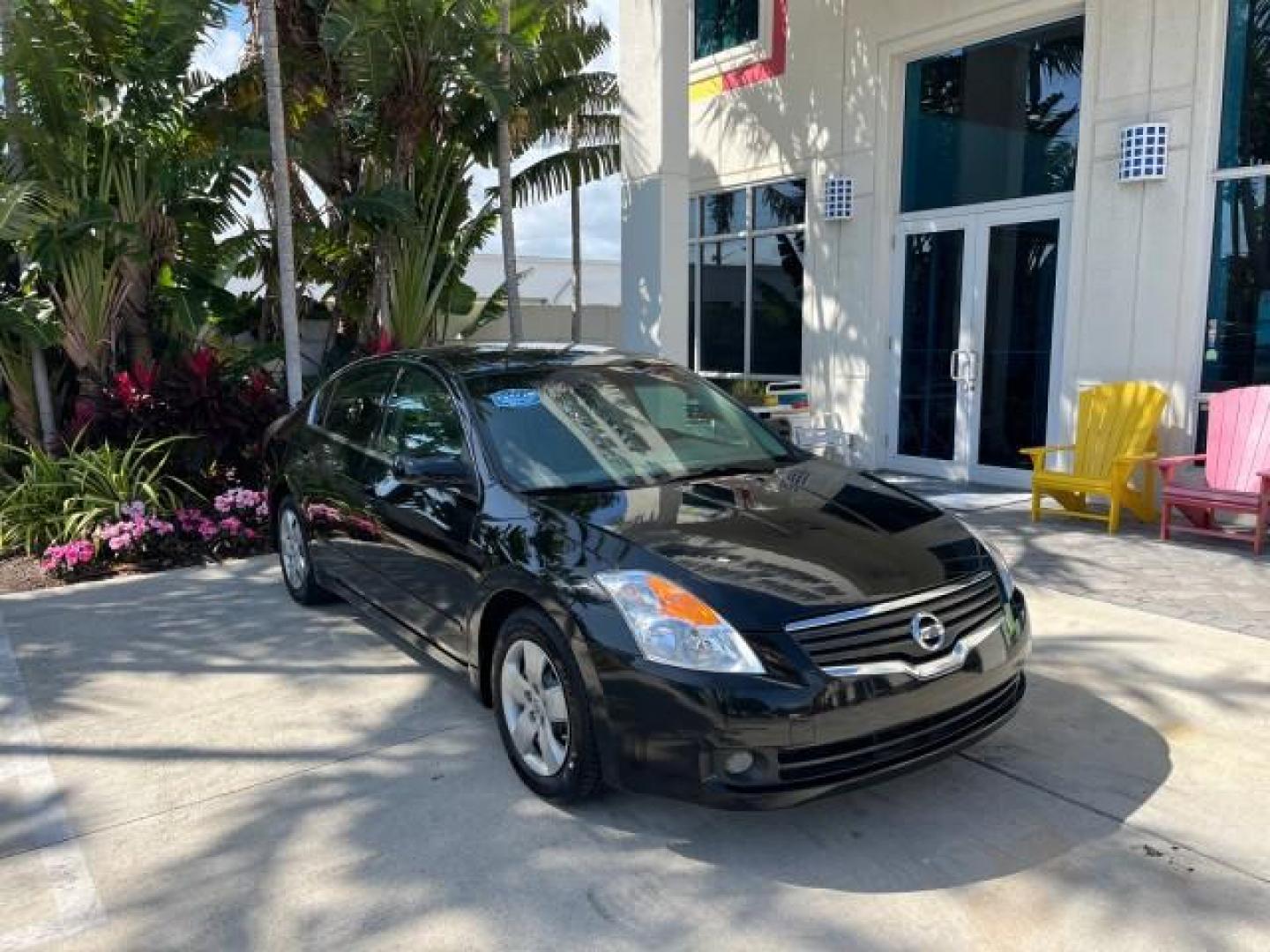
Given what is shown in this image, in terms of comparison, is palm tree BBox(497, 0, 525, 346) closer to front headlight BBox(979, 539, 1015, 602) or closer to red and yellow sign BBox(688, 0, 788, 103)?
red and yellow sign BBox(688, 0, 788, 103)

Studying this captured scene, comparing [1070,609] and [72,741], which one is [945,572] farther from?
[72,741]

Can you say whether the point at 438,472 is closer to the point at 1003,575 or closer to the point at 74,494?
the point at 1003,575

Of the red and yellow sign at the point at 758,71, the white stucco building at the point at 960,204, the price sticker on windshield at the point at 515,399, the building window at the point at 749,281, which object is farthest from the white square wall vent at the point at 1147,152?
the price sticker on windshield at the point at 515,399

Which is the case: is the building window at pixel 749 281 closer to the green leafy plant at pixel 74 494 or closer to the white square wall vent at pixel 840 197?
the white square wall vent at pixel 840 197

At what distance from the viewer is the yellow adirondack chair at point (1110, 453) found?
695cm

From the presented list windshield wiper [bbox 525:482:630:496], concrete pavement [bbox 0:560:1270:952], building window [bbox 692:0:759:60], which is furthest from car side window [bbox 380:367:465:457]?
building window [bbox 692:0:759:60]

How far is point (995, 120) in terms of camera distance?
877 cm

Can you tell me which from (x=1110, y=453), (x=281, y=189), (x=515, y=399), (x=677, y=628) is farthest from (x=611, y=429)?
(x=281, y=189)

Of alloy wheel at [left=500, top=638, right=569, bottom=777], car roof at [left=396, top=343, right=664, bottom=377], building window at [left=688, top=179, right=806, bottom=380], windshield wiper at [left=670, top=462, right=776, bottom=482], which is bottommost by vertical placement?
alloy wheel at [left=500, top=638, right=569, bottom=777]

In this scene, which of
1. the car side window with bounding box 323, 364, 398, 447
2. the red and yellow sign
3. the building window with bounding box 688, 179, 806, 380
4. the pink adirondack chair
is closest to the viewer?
the car side window with bounding box 323, 364, 398, 447

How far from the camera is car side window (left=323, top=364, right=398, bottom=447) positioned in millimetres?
4801

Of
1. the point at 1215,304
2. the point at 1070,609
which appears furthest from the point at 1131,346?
the point at 1070,609

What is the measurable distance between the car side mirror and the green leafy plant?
4027 millimetres

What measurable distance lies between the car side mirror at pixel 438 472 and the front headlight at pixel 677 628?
3.39 ft
